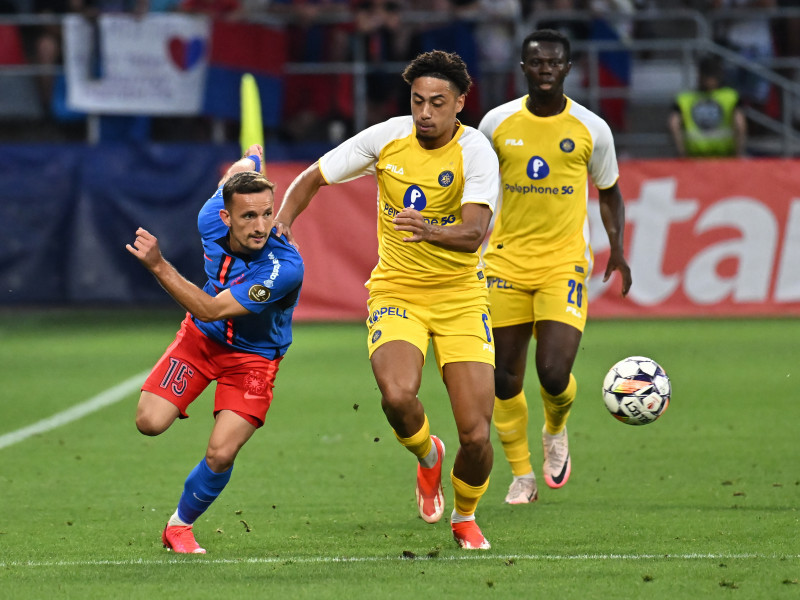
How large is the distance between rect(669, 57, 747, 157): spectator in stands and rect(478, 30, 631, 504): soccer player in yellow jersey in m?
9.24

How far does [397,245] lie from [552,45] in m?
1.53

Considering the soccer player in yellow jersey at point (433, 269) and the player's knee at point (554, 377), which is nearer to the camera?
the soccer player in yellow jersey at point (433, 269)

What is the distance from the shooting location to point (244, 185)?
20.2ft

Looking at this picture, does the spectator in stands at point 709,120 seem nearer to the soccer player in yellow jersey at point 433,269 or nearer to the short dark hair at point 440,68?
the soccer player in yellow jersey at point 433,269

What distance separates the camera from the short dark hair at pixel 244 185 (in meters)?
6.18

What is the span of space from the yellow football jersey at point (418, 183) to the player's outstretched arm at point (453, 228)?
13 cm

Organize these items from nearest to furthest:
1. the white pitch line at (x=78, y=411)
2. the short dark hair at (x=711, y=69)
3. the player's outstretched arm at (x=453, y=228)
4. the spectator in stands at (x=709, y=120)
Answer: the player's outstretched arm at (x=453, y=228)
the white pitch line at (x=78, y=411)
the short dark hair at (x=711, y=69)
the spectator in stands at (x=709, y=120)

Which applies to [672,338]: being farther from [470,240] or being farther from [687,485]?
[470,240]

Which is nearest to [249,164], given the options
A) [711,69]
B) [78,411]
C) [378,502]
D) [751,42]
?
[378,502]

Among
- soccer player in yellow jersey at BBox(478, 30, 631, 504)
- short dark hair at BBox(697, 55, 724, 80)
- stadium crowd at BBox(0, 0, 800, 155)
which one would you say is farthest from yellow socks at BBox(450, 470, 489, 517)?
stadium crowd at BBox(0, 0, 800, 155)

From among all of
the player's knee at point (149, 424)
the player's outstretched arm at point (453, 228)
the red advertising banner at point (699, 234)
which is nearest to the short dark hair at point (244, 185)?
the player's outstretched arm at point (453, 228)

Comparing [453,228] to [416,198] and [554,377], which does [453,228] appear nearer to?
[416,198]

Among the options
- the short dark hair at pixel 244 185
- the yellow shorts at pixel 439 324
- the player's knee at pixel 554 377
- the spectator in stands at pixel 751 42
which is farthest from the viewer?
the spectator in stands at pixel 751 42

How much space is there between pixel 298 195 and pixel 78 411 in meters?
4.84
